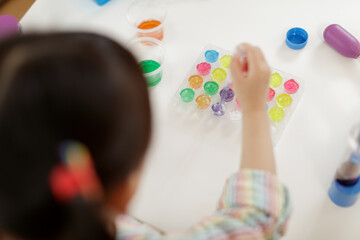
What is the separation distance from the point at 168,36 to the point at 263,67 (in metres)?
0.36

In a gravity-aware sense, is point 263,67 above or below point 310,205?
above

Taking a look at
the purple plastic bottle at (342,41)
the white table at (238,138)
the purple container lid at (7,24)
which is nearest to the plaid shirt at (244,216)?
the white table at (238,138)

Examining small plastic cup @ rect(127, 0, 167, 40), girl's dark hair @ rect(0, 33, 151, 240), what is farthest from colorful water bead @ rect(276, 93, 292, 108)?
girl's dark hair @ rect(0, 33, 151, 240)

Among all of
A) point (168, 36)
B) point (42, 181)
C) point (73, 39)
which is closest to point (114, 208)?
point (42, 181)

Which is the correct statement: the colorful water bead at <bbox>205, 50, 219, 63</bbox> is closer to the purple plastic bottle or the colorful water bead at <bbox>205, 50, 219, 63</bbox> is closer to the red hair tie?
the purple plastic bottle

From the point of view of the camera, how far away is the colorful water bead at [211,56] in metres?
0.84

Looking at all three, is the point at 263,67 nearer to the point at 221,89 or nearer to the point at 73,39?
the point at 221,89

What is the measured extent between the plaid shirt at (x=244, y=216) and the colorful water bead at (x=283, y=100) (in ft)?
0.77

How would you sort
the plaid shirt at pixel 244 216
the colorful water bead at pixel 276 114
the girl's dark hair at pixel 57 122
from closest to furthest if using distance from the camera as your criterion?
the girl's dark hair at pixel 57 122 < the plaid shirt at pixel 244 216 < the colorful water bead at pixel 276 114

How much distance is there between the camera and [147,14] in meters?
0.96

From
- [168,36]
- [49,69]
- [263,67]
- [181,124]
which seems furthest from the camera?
[168,36]

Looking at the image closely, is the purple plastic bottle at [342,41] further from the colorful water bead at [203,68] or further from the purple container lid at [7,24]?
the purple container lid at [7,24]

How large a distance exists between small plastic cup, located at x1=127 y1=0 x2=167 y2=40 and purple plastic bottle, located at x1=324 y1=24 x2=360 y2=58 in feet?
1.35

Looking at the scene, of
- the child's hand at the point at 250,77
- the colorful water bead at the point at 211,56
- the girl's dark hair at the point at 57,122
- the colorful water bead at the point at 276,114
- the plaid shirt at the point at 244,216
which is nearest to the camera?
the girl's dark hair at the point at 57,122
